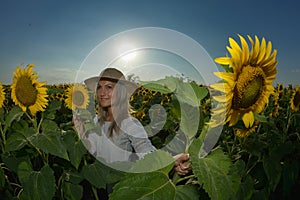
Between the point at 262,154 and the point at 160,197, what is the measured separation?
1.29m

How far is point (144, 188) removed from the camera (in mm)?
1362

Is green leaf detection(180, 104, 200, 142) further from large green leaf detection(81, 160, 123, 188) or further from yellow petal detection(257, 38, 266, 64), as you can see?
large green leaf detection(81, 160, 123, 188)

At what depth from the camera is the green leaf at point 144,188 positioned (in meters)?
1.35

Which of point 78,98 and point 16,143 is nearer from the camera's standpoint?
point 16,143

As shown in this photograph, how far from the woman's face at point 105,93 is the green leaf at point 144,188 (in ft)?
6.14

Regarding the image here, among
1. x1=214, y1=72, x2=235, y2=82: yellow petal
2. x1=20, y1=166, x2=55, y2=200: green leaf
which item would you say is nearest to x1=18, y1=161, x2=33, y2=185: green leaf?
x1=20, y1=166, x2=55, y2=200: green leaf

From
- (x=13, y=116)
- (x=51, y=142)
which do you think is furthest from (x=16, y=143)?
(x=51, y=142)

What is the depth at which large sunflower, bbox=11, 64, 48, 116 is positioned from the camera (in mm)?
2881

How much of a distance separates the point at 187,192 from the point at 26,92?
6.71 ft

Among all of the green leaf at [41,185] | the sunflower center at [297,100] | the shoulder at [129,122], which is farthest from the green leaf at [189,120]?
the sunflower center at [297,100]

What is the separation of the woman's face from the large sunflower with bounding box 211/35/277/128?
6.59 ft

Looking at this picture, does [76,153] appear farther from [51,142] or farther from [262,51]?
[262,51]

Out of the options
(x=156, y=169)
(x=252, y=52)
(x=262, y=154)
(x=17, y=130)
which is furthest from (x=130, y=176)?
(x=17, y=130)

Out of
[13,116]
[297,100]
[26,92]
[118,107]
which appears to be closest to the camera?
[13,116]
